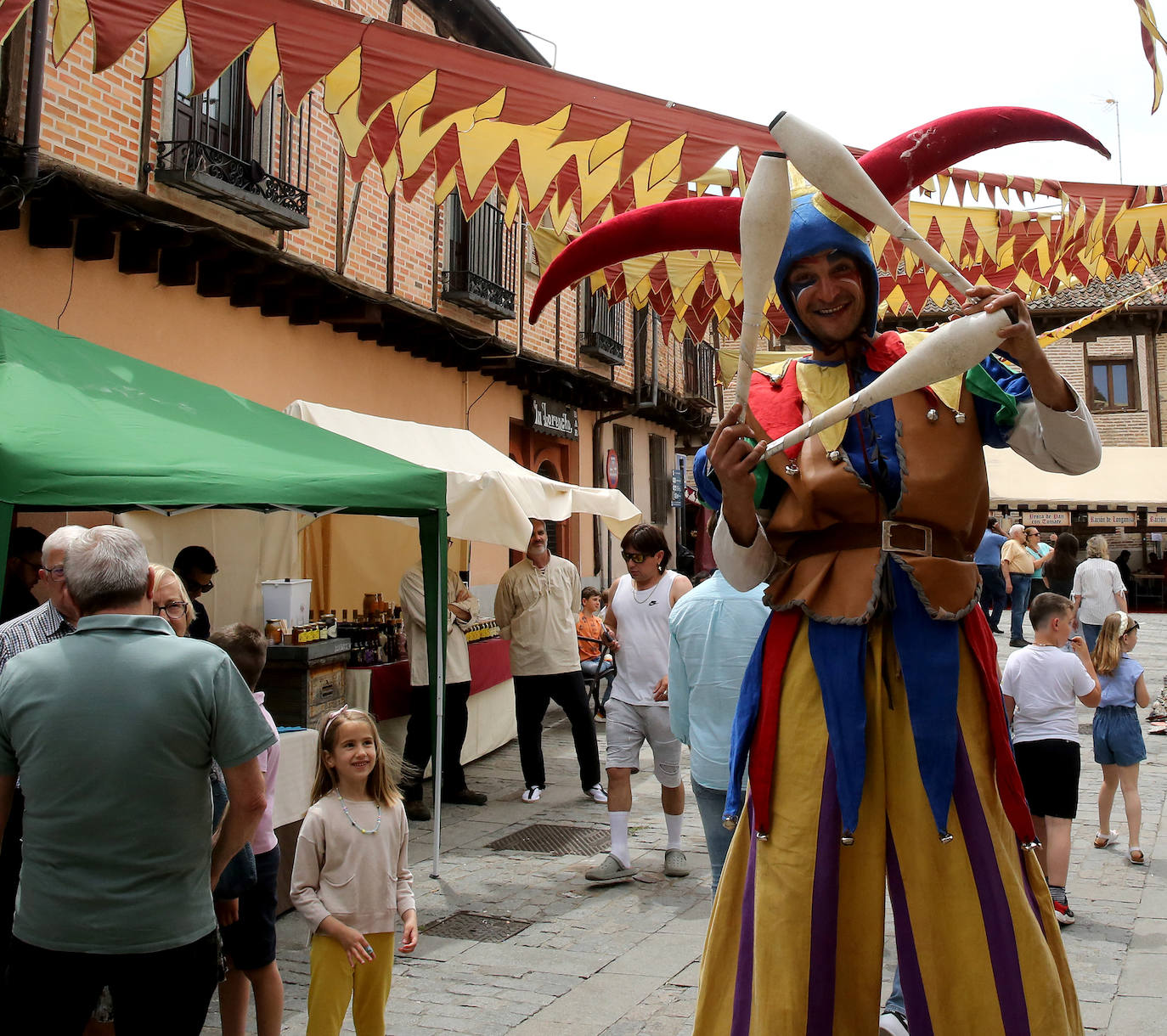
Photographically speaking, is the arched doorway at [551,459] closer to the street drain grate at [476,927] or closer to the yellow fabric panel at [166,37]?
the street drain grate at [476,927]

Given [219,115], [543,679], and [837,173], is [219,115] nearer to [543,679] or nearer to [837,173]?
[543,679]

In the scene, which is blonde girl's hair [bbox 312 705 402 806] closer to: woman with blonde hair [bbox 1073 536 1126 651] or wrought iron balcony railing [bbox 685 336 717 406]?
woman with blonde hair [bbox 1073 536 1126 651]

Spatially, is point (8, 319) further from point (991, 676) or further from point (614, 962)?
point (991, 676)

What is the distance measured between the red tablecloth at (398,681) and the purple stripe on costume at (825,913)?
543 cm

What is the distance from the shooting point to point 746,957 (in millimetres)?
2211

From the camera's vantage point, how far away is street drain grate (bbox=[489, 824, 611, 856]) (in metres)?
6.21

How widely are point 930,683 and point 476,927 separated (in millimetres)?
3293

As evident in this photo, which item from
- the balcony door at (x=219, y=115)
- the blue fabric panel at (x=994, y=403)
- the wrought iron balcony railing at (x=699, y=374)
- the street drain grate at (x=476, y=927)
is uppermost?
the wrought iron balcony railing at (x=699, y=374)

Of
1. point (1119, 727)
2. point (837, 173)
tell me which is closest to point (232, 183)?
point (1119, 727)

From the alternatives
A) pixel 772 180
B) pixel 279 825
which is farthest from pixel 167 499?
pixel 772 180

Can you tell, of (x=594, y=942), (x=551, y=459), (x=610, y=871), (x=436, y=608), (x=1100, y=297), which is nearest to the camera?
(x=594, y=942)

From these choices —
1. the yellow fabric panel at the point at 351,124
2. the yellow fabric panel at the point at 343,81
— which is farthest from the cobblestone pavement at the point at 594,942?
the yellow fabric panel at the point at 343,81

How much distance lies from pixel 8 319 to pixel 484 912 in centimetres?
338

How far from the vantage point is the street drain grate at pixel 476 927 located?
474 cm
